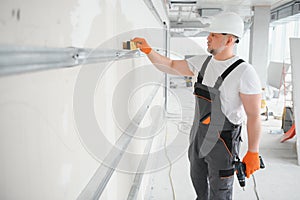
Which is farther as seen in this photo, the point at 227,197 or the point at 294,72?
the point at 294,72

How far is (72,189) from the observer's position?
0.79 metres

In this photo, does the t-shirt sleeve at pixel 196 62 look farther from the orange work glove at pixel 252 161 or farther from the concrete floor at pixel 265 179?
the concrete floor at pixel 265 179

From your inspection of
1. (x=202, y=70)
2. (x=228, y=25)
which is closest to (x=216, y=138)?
(x=202, y=70)

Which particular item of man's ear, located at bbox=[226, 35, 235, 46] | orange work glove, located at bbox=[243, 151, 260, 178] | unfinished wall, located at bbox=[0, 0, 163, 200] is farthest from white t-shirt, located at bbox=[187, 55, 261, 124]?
unfinished wall, located at bbox=[0, 0, 163, 200]

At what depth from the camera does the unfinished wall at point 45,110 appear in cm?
48

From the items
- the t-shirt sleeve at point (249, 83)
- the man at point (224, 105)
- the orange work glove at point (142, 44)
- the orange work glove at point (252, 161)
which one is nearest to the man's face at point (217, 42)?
the man at point (224, 105)

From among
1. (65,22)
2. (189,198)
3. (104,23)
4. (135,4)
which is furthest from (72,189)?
(189,198)

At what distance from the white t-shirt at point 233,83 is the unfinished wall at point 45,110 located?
1.13m

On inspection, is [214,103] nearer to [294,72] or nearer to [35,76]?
[35,76]

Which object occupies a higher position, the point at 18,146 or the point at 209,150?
the point at 18,146

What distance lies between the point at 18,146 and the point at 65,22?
0.32m

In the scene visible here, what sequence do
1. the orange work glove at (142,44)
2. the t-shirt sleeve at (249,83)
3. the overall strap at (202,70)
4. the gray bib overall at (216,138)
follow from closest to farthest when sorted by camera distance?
the orange work glove at (142,44) → the t-shirt sleeve at (249,83) → the gray bib overall at (216,138) → the overall strap at (202,70)

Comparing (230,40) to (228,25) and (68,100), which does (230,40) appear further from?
(68,100)

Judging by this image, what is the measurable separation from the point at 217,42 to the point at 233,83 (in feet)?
1.10
